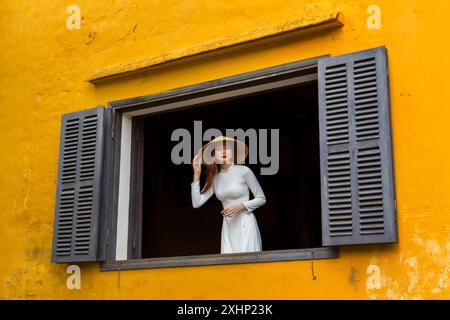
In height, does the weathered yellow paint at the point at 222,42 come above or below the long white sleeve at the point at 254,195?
above

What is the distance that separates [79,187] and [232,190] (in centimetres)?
133

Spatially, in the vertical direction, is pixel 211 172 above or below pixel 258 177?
below

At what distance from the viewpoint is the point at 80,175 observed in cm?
630

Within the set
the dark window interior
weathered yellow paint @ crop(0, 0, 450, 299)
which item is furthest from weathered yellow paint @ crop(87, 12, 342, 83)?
the dark window interior

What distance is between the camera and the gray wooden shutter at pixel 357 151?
489cm

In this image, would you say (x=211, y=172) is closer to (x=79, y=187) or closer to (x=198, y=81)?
(x=198, y=81)

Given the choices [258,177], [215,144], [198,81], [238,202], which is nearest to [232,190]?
[238,202]

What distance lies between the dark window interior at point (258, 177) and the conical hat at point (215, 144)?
1.79 m

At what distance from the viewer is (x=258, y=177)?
950 cm

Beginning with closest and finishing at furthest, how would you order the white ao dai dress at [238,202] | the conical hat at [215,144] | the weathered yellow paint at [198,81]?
the weathered yellow paint at [198,81]
the white ao dai dress at [238,202]
the conical hat at [215,144]

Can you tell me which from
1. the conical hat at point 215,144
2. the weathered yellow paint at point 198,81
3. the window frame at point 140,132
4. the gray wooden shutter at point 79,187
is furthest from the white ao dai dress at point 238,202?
the gray wooden shutter at point 79,187

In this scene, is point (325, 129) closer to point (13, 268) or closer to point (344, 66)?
point (344, 66)

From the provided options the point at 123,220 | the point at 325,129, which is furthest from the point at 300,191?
the point at 325,129

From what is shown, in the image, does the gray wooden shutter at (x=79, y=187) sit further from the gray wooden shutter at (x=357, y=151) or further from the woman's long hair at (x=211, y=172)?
the gray wooden shutter at (x=357, y=151)
